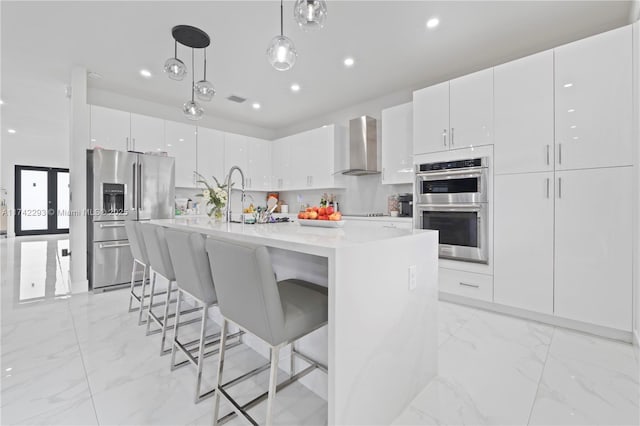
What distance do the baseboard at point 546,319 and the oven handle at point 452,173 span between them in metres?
1.31

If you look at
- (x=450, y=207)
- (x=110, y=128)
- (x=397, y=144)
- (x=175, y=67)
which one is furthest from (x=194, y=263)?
(x=110, y=128)

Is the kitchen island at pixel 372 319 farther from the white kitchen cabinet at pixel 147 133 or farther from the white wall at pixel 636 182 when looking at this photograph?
the white kitchen cabinet at pixel 147 133

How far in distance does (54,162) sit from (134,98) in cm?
737

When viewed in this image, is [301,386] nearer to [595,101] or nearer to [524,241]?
[524,241]

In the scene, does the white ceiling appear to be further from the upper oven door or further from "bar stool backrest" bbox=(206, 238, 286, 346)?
"bar stool backrest" bbox=(206, 238, 286, 346)

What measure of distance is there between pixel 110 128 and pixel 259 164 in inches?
97.2

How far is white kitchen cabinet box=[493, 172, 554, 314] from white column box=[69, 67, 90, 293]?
15.6ft

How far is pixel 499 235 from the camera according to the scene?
2818 mm

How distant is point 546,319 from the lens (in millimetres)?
2594

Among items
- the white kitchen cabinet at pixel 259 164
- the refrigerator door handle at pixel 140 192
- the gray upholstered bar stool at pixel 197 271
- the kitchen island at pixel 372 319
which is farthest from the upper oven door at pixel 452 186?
the refrigerator door handle at pixel 140 192

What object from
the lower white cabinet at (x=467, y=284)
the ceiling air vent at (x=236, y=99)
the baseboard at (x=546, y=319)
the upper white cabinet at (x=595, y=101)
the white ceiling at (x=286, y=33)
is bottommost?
the baseboard at (x=546, y=319)

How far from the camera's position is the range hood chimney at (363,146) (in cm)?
436

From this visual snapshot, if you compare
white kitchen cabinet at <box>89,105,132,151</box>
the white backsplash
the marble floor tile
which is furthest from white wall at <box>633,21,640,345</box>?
white kitchen cabinet at <box>89,105,132,151</box>

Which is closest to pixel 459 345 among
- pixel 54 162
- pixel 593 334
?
pixel 593 334
